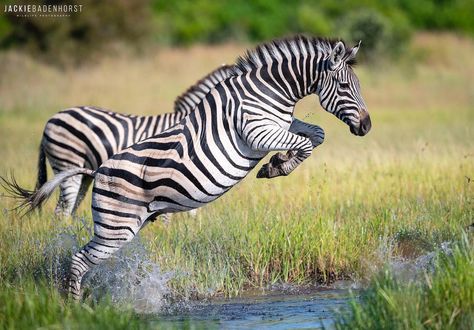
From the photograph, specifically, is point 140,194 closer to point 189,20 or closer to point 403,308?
point 403,308

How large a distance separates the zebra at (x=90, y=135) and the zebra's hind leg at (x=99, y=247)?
9.41 ft

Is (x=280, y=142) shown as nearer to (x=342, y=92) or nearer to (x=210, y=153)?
(x=210, y=153)

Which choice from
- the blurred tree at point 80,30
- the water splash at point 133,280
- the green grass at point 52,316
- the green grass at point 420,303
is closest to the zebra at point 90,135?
the water splash at point 133,280

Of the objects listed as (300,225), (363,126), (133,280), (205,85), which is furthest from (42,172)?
(363,126)

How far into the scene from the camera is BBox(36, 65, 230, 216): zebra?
428 inches

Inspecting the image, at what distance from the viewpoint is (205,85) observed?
10000 mm

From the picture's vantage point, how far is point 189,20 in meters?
45.2

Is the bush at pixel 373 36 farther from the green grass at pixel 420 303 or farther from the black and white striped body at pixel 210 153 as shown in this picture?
the green grass at pixel 420 303

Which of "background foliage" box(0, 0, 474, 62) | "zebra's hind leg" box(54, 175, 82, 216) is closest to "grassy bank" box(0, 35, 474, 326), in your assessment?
"zebra's hind leg" box(54, 175, 82, 216)

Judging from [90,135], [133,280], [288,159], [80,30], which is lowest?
[133,280]

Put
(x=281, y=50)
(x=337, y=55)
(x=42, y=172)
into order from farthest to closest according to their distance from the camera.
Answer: (x=42, y=172) < (x=281, y=50) < (x=337, y=55)

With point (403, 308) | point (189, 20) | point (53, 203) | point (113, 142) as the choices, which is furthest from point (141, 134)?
point (189, 20)

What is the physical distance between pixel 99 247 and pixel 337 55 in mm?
2734

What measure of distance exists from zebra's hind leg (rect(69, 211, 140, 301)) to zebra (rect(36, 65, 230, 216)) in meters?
2.87
